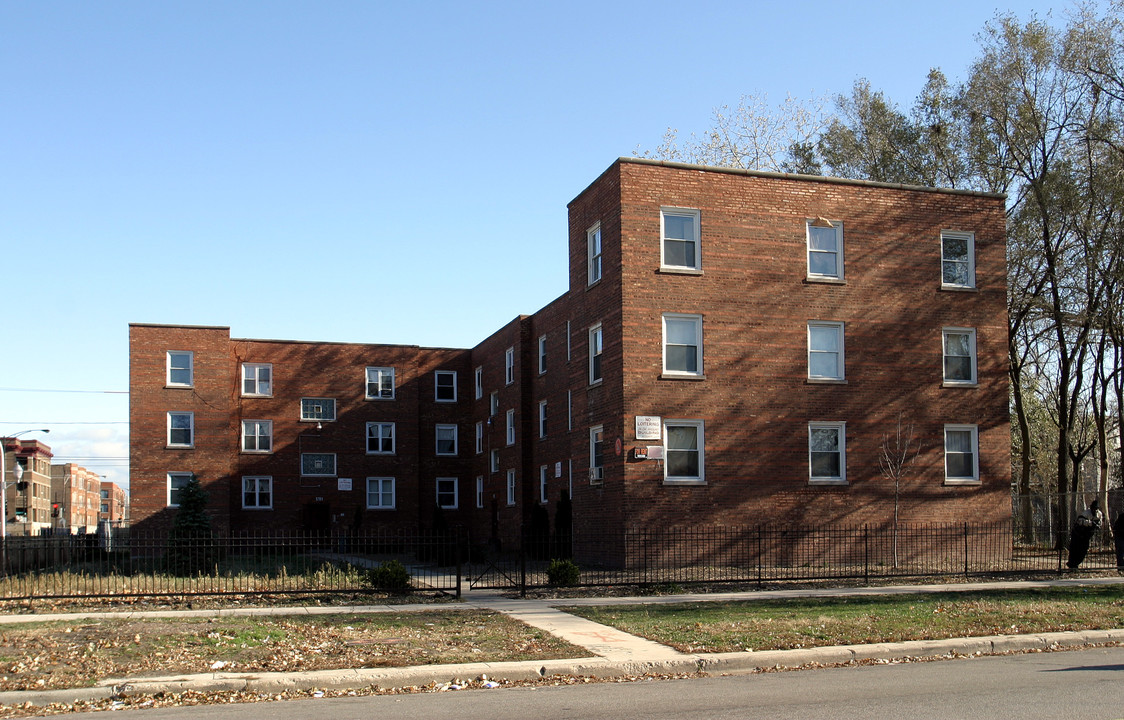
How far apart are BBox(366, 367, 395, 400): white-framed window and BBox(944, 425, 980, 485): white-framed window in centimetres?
2625

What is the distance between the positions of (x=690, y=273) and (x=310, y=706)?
759 inches

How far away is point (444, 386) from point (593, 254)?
21.2 meters

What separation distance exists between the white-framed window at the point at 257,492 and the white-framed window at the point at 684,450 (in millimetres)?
24157

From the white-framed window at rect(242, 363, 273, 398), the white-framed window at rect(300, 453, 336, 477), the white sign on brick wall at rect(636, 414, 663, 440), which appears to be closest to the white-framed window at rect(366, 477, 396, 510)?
the white-framed window at rect(300, 453, 336, 477)

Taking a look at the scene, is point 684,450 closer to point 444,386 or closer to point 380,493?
point 380,493

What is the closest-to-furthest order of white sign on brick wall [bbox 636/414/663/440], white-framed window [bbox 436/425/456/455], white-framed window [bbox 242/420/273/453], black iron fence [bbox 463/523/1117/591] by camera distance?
1. black iron fence [bbox 463/523/1117/591]
2. white sign on brick wall [bbox 636/414/663/440]
3. white-framed window [bbox 242/420/273/453]
4. white-framed window [bbox 436/425/456/455]

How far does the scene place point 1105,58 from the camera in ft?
111

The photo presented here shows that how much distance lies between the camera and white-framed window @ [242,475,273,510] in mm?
45406

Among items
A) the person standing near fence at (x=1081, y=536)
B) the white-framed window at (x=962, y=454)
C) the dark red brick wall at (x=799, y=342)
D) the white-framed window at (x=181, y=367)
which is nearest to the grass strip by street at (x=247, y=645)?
the dark red brick wall at (x=799, y=342)

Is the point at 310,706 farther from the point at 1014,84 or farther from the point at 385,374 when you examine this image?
the point at 385,374

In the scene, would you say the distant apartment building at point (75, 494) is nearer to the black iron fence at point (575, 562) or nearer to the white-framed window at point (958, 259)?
the black iron fence at point (575, 562)

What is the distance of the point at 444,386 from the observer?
4916 cm

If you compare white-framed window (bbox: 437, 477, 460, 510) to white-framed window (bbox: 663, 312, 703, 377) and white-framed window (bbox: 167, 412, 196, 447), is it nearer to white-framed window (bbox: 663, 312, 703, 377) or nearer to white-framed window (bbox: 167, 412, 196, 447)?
white-framed window (bbox: 167, 412, 196, 447)

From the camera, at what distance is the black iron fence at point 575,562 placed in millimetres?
19625
